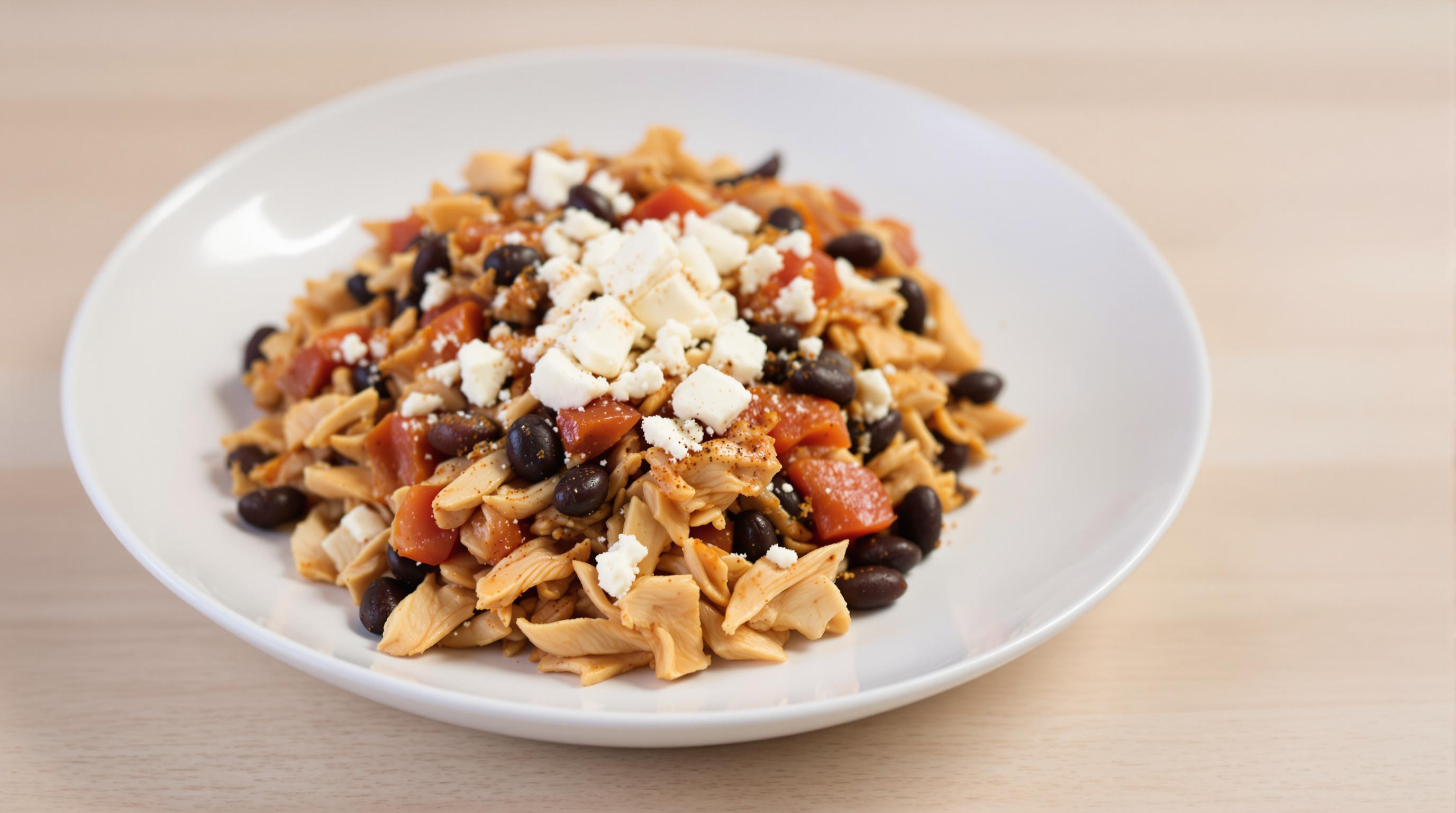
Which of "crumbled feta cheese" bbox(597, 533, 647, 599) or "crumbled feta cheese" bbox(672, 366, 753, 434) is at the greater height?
"crumbled feta cheese" bbox(672, 366, 753, 434)

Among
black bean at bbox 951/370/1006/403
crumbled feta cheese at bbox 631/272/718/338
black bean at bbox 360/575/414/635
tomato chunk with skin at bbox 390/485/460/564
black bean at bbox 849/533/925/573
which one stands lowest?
black bean at bbox 360/575/414/635

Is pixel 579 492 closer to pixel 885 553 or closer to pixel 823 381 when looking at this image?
pixel 823 381

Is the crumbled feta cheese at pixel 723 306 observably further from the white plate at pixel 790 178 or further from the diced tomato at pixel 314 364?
the diced tomato at pixel 314 364

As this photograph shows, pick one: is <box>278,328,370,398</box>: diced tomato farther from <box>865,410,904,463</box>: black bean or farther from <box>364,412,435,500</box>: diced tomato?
<box>865,410,904,463</box>: black bean

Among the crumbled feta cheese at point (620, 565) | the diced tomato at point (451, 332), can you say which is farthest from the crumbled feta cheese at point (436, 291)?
the crumbled feta cheese at point (620, 565)

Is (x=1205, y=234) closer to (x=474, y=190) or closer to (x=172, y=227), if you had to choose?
(x=474, y=190)

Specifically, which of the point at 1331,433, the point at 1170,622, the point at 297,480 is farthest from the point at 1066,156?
the point at 297,480

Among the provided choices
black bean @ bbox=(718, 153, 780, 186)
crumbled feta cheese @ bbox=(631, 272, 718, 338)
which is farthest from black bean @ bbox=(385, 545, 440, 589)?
black bean @ bbox=(718, 153, 780, 186)
